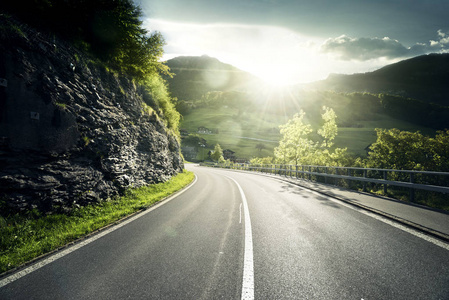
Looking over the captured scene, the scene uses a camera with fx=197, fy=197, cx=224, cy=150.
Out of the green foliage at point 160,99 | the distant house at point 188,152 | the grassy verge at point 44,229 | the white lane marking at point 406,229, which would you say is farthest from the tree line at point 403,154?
the distant house at point 188,152

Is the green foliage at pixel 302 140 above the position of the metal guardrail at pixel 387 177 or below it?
above

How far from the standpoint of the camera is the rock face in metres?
4.88

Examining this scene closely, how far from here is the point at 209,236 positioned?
4617 mm

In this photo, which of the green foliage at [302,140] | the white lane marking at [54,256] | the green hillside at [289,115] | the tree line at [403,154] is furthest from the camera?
the green hillside at [289,115]

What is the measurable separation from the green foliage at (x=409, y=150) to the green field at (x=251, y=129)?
62.2m

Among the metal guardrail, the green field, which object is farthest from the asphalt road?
the green field

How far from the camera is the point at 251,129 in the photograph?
15425 cm

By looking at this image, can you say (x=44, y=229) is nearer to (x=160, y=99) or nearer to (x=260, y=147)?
(x=160, y=99)

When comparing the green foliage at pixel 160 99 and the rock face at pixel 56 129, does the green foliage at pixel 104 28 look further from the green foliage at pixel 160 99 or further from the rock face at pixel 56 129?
the green foliage at pixel 160 99

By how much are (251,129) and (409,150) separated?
133 m

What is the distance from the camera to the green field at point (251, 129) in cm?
9975

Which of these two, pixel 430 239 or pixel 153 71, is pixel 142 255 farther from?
pixel 153 71

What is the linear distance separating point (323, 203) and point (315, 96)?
184 metres

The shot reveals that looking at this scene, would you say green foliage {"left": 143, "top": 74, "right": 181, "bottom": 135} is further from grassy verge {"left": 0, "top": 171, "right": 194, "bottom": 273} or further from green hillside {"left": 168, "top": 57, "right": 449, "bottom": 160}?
green hillside {"left": 168, "top": 57, "right": 449, "bottom": 160}
